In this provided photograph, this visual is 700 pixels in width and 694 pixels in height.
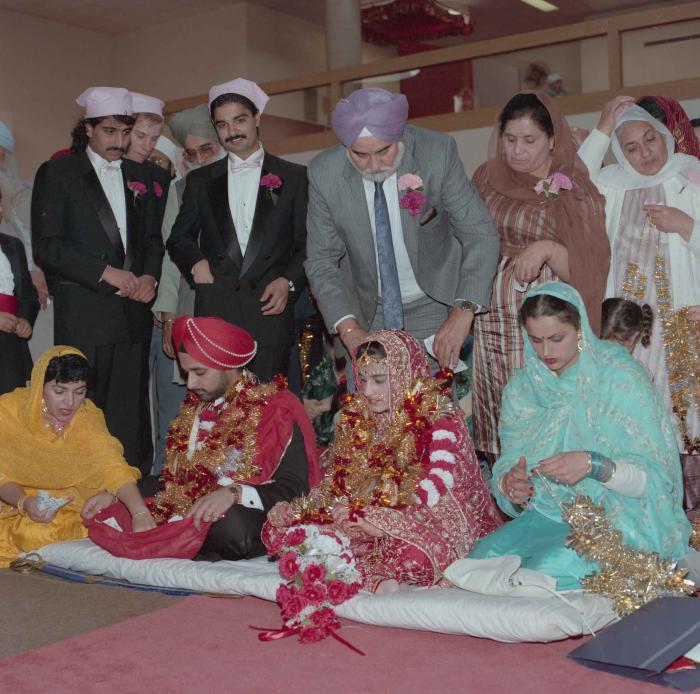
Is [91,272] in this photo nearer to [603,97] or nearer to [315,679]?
[315,679]

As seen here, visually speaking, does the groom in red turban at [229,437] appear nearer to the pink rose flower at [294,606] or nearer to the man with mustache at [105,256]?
the man with mustache at [105,256]

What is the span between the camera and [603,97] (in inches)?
276

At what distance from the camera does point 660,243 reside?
4.21 metres

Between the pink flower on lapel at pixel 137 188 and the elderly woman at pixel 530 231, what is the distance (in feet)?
5.59

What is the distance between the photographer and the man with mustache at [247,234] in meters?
4.59

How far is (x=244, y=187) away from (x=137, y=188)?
590mm

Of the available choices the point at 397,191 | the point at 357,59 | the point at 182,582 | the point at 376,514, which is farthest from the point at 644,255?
the point at 357,59

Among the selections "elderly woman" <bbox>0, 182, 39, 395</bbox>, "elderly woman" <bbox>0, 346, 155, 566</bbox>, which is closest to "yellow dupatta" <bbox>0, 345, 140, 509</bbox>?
"elderly woman" <bbox>0, 346, 155, 566</bbox>

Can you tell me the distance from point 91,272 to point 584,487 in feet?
8.02

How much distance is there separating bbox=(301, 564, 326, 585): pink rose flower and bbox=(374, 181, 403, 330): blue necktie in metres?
1.21

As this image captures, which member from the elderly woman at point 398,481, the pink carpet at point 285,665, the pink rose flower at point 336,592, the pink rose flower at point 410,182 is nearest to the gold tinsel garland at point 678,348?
the elderly woman at point 398,481

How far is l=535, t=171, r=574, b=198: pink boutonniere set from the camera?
4059 millimetres

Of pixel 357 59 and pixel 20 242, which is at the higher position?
pixel 357 59

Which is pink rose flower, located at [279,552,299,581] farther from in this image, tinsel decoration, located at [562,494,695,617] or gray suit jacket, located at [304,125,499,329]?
gray suit jacket, located at [304,125,499,329]
